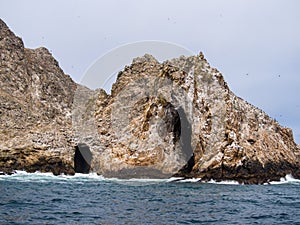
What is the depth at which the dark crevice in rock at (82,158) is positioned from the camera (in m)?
63.0

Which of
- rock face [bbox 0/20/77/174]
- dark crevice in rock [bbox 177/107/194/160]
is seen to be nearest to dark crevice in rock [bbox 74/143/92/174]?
rock face [bbox 0/20/77/174]

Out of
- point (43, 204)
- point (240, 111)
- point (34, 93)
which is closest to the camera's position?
point (43, 204)

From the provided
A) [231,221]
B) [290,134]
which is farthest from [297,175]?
[231,221]

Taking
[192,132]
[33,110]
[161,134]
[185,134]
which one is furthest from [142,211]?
[33,110]

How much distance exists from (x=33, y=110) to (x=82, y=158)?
20.1 m

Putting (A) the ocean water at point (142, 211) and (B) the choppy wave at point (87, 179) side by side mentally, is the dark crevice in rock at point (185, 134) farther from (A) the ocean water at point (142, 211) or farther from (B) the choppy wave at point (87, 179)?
(A) the ocean water at point (142, 211)

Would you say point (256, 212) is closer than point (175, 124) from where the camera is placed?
Yes

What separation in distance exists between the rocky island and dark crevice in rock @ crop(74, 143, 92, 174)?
0.17 m

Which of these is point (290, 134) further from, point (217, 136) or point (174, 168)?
point (174, 168)

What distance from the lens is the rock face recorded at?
57.2 m

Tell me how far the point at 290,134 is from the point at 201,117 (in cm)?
2158

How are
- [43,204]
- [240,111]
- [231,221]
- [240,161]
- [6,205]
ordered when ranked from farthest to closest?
[240,111] < [240,161] < [43,204] < [6,205] < [231,221]

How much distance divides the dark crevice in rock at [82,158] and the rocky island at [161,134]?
0.17 m

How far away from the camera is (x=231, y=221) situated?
1805 cm
